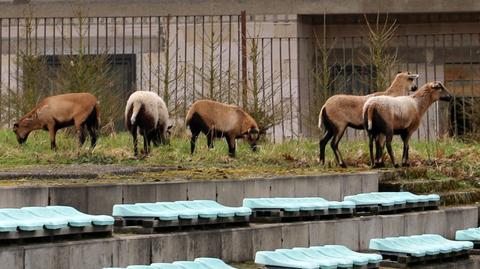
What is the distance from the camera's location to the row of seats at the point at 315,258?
407 inches

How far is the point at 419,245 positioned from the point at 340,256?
1.67 m

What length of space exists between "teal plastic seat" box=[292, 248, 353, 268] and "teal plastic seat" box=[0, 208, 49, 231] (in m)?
2.50

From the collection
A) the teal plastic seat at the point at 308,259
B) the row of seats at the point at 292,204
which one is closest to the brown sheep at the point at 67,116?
the row of seats at the point at 292,204

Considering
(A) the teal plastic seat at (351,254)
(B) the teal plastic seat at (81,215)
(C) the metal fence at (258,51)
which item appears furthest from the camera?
(C) the metal fence at (258,51)

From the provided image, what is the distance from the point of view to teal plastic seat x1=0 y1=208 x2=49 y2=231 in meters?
9.16

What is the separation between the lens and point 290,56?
28812mm

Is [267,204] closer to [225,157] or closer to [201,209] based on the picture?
[201,209]

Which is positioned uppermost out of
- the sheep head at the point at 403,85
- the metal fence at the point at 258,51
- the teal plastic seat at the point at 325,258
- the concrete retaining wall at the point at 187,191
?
the metal fence at the point at 258,51

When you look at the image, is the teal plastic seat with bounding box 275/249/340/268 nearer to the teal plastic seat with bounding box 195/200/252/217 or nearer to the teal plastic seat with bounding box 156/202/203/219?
the teal plastic seat with bounding box 195/200/252/217

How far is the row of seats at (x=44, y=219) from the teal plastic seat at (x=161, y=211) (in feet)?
2.01

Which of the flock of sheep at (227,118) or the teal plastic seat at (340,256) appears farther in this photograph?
the flock of sheep at (227,118)

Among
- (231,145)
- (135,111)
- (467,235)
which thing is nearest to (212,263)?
(467,235)

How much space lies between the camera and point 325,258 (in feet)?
35.7

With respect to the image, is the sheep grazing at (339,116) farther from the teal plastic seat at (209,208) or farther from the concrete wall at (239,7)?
the concrete wall at (239,7)
